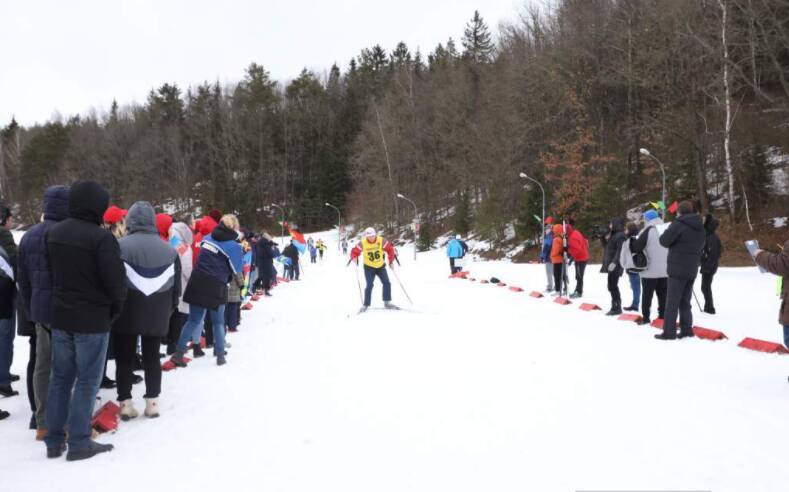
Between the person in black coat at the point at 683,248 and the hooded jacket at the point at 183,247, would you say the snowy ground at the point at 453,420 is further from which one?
the hooded jacket at the point at 183,247

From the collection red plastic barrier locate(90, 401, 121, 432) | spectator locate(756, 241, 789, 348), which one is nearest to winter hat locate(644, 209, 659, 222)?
spectator locate(756, 241, 789, 348)

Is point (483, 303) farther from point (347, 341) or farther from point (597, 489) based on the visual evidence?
point (597, 489)

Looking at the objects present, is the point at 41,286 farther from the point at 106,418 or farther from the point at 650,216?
the point at 650,216

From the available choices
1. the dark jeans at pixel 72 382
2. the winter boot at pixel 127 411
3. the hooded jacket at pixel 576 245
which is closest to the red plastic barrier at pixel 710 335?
the hooded jacket at pixel 576 245

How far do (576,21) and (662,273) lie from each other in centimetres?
3856

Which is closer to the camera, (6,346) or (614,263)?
(6,346)

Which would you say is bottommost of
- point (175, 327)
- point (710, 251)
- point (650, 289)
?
point (175, 327)

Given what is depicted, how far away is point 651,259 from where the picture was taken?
861cm

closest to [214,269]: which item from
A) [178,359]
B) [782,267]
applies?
[178,359]

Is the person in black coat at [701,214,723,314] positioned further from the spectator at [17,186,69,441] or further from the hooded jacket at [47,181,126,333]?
the spectator at [17,186,69,441]

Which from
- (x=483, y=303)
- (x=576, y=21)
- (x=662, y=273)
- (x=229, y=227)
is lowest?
(x=483, y=303)

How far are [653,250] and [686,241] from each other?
4.68ft

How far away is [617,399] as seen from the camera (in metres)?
4.75

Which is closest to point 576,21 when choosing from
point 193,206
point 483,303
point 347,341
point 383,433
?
point 483,303
